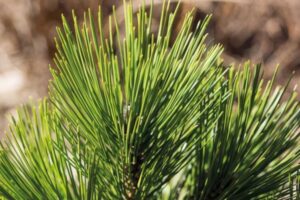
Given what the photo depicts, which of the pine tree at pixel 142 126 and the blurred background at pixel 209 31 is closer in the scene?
the pine tree at pixel 142 126

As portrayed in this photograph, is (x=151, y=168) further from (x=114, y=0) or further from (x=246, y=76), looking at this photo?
(x=114, y=0)

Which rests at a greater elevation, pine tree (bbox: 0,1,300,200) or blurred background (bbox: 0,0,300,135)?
blurred background (bbox: 0,0,300,135)

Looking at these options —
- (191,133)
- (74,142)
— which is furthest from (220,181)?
(74,142)

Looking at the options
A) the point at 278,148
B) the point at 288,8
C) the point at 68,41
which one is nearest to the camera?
the point at 68,41

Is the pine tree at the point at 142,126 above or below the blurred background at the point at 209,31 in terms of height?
below

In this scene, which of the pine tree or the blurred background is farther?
the blurred background
